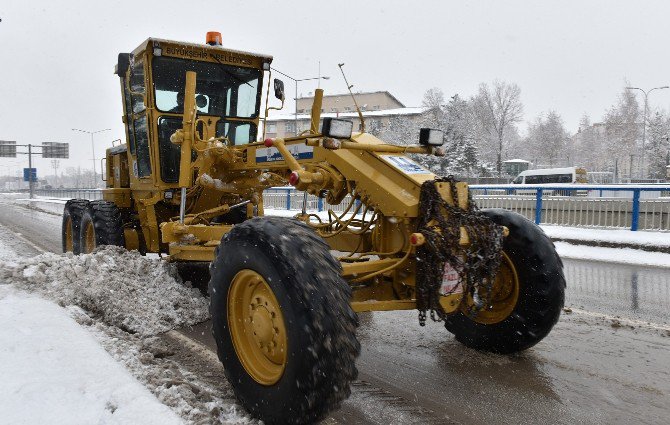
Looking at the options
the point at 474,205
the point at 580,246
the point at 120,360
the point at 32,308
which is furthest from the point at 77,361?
the point at 580,246

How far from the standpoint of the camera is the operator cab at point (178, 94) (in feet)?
22.2

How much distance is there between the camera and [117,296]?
5398 mm

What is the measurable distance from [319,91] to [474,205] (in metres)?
2.60

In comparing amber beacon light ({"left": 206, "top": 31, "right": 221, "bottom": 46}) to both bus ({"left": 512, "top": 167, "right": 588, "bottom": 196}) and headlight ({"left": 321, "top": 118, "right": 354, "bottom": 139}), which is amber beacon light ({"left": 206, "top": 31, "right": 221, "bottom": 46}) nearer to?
headlight ({"left": 321, "top": 118, "right": 354, "bottom": 139})

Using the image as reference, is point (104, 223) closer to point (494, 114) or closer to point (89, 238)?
point (89, 238)

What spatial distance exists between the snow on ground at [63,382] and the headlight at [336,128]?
201 cm

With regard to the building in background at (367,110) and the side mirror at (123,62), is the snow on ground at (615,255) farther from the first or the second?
the building in background at (367,110)

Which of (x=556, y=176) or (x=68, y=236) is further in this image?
(x=556, y=176)

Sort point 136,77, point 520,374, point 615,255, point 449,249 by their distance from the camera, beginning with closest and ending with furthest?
1. point 449,249
2. point 520,374
3. point 136,77
4. point 615,255

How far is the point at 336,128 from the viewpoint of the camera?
3834 millimetres

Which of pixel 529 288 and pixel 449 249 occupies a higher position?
pixel 449 249

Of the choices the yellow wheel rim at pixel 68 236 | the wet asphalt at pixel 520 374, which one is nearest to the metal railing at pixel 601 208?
the wet asphalt at pixel 520 374

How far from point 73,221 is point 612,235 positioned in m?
11.4

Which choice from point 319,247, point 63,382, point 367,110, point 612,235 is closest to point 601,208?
point 612,235
